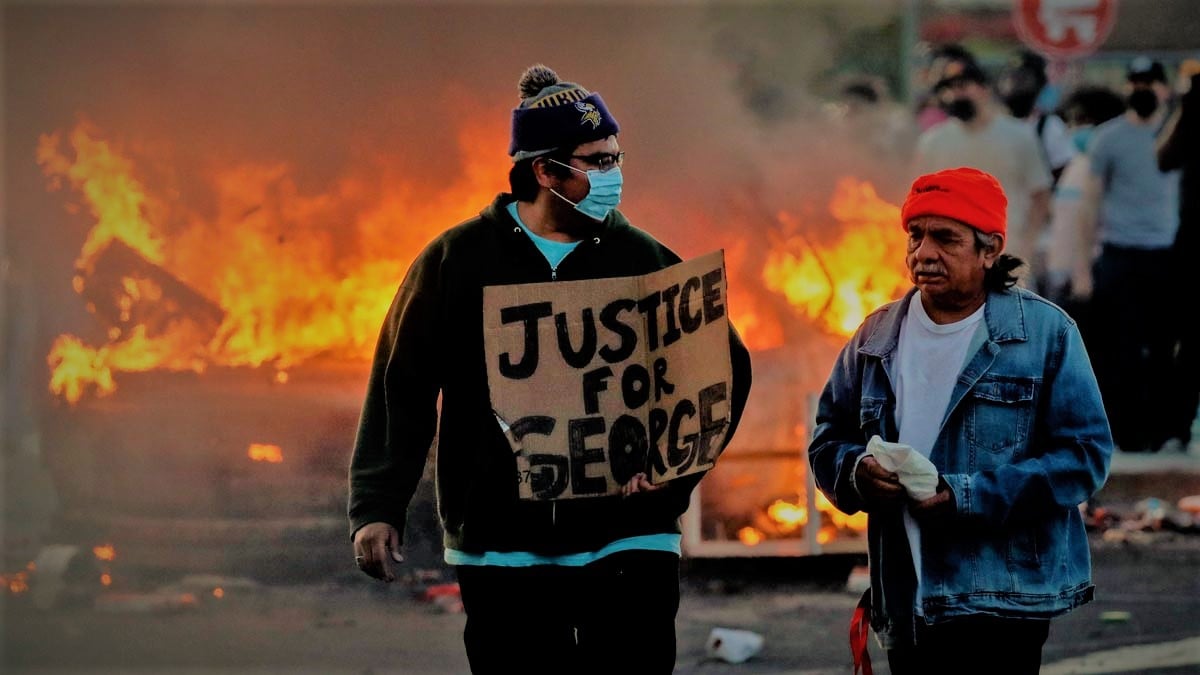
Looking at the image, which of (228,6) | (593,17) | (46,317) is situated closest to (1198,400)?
(593,17)

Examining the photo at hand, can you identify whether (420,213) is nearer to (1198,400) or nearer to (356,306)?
(356,306)

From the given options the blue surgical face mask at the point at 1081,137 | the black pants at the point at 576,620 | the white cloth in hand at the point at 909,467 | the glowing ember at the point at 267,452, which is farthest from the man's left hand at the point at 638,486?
the blue surgical face mask at the point at 1081,137

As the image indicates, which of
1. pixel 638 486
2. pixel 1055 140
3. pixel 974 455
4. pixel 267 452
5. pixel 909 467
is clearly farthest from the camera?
pixel 1055 140

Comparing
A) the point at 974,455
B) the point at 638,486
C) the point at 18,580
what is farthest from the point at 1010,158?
the point at 18,580

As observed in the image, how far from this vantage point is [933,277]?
4203 millimetres

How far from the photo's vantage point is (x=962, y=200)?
13.6 feet

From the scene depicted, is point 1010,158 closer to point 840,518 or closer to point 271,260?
point 840,518

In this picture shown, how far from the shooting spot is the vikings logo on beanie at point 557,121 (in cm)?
457

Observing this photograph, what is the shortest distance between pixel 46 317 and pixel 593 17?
2858mm

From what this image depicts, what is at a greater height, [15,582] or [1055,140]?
[1055,140]

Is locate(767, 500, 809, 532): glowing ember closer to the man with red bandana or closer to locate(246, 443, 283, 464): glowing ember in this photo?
locate(246, 443, 283, 464): glowing ember

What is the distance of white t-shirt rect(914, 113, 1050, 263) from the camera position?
7.62m

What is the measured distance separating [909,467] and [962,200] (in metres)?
0.69

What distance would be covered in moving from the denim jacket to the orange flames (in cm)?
325
